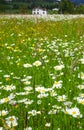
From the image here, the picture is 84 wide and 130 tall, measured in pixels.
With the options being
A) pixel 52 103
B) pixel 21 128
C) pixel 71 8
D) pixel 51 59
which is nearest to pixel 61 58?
pixel 51 59

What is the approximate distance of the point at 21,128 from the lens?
2756 millimetres

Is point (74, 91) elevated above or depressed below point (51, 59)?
above

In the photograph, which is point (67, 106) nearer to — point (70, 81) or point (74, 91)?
point (74, 91)

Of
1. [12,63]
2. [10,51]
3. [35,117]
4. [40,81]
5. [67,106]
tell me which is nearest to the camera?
[67,106]

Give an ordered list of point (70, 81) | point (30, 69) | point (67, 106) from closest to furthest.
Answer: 1. point (67, 106)
2. point (70, 81)
3. point (30, 69)

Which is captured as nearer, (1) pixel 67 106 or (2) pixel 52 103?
(1) pixel 67 106

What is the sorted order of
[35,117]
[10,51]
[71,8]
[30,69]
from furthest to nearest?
[71,8], [10,51], [30,69], [35,117]

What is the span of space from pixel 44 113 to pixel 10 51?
149 inches

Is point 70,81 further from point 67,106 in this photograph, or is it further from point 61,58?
point 61,58

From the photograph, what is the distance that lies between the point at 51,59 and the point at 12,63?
57cm

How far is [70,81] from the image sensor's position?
3.79 metres

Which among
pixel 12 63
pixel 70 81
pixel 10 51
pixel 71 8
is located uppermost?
pixel 70 81

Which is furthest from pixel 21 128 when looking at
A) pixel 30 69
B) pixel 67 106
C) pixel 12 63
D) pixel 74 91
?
pixel 12 63

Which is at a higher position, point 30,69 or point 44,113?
point 44,113
